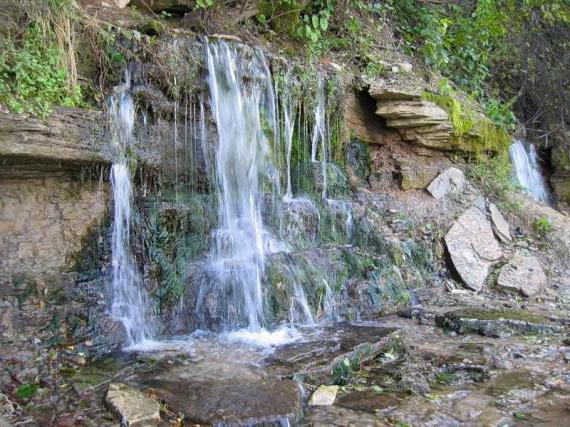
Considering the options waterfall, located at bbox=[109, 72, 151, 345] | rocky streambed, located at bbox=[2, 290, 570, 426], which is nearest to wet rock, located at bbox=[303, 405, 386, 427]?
rocky streambed, located at bbox=[2, 290, 570, 426]

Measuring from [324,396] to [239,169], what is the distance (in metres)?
3.64

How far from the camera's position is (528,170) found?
1059 centimetres

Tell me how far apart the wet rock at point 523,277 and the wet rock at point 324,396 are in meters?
3.92

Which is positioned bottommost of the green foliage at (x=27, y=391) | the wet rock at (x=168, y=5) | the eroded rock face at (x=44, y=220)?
the green foliage at (x=27, y=391)

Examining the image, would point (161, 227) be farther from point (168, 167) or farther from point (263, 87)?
point (263, 87)

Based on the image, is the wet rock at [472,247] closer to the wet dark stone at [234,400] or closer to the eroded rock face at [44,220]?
the wet dark stone at [234,400]

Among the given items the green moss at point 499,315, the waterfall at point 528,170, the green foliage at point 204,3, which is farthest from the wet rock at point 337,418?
the waterfall at point 528,170

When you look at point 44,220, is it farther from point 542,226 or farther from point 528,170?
point 528,170

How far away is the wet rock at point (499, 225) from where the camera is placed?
7.82 metres

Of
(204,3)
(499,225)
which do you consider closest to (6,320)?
(204,3)

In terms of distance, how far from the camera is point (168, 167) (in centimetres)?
617

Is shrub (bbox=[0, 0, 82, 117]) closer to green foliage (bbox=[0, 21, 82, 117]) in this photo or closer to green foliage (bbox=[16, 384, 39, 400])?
green foliage (bbox=[0, 21, 82, 117])

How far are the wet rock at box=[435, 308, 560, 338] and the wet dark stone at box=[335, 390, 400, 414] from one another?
1828mm

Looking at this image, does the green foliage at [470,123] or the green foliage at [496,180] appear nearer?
the green foliage at [470,123]
